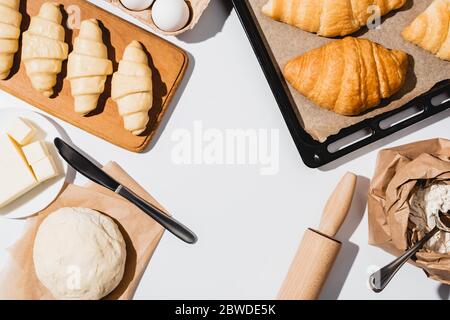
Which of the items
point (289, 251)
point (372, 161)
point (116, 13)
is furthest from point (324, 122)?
point (116, 13)

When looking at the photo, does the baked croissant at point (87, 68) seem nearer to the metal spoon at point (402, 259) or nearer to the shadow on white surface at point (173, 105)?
the shadow on white surface at point (173, 105)

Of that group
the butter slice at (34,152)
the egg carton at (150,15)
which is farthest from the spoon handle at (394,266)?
the butter slice at (34,152)

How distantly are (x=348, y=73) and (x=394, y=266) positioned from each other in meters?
0.43

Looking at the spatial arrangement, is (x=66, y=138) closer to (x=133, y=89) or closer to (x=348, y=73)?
(x=133, y=89)

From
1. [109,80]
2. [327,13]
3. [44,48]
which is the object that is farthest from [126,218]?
[327,13]

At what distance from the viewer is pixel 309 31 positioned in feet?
3.98

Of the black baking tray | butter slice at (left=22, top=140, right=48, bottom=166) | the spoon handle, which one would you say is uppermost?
the black baking tray

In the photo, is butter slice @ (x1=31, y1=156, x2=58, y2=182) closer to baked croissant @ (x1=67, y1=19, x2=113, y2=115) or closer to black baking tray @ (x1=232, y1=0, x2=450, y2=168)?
baked croissant @ (x1=67, y1=19, x2=113, y2=115)

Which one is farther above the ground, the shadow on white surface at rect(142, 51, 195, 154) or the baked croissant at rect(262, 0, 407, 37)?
the baked croissant at rect(262, 0, 407, 37)

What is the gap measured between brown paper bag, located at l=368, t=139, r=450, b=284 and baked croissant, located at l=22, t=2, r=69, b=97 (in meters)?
0.77

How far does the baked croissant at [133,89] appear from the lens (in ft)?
3.86

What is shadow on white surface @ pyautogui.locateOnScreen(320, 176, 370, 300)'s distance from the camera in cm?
126

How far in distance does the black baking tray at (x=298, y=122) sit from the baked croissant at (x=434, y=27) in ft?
0.32

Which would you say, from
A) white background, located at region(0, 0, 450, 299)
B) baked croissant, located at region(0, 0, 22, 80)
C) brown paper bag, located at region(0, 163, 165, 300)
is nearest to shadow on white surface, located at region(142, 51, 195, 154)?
white background, located at region(0, 0, 450, 299)
